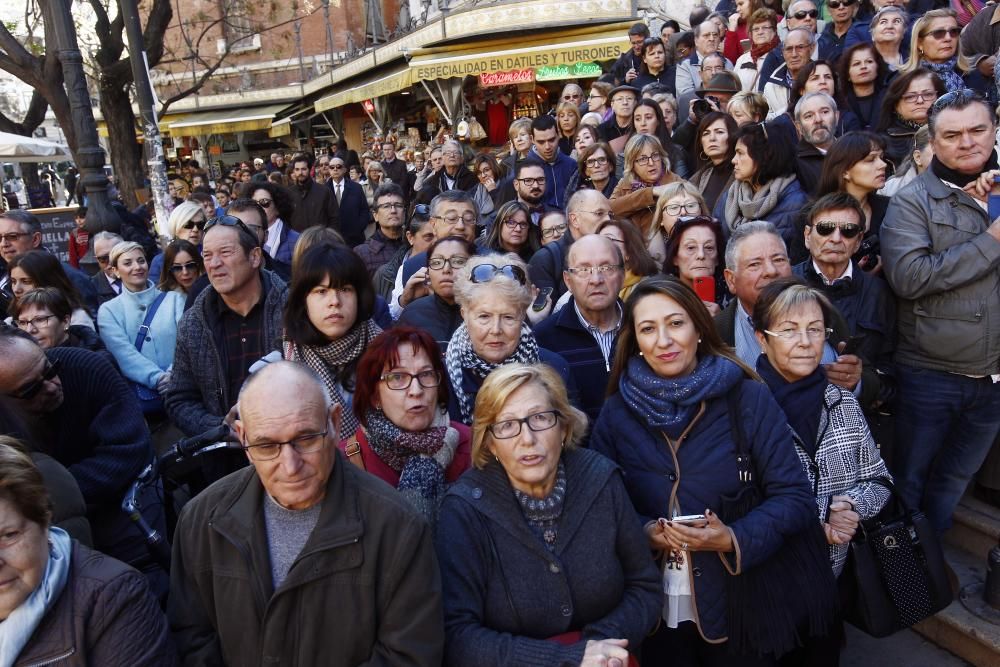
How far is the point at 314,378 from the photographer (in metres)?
2.13

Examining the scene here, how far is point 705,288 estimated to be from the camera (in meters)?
3.90

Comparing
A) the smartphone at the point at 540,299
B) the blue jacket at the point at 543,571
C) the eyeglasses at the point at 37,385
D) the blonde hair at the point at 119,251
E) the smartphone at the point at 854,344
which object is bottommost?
the blue jacket at the point at 543,571

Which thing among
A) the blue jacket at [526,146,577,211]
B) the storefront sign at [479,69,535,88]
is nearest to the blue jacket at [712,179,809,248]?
the blue jacket at [526,146,577,211]

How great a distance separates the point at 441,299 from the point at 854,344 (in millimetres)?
2027

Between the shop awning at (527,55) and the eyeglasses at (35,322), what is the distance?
39.1ft

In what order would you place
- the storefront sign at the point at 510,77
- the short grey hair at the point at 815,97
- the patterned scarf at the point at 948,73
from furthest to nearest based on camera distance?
the storefront sign at the point at 510,77 < the patterned scarf at the point at 948,73 < the short grey hair at the point at 815,97

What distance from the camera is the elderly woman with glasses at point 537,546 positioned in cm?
223

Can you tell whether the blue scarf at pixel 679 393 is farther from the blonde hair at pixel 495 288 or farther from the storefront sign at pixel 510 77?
the storefront sign at pixel 510 77

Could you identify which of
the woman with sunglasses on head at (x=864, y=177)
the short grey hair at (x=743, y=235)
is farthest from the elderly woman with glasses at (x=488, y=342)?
the woman with sunglasses on head at (x=864, y=177)

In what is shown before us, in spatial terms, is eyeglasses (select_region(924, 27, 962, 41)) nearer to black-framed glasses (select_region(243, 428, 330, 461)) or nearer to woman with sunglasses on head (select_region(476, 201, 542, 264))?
woman with sunglasses on head (select_region(476, 201, 542, 264))

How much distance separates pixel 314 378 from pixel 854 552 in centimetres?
210

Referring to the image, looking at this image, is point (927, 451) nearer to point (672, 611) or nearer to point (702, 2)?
point (672, 611)

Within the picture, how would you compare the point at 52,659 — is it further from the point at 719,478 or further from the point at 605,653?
the point at 719,478

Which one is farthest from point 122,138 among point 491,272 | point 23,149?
point 491,272
